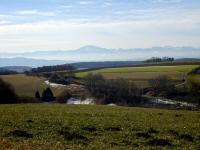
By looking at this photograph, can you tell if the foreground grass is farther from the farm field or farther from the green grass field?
the green grass field

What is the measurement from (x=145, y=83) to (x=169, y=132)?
3595 inches

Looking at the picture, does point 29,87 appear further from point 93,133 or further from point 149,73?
point 93,133

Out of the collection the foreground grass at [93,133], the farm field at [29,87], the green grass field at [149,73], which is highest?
the foreground grass at [93,133]

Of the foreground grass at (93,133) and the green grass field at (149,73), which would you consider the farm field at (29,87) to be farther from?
the foreground grass at (93,133)

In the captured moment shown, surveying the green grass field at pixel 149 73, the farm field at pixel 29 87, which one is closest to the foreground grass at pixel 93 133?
the farm field at pixel 29 87

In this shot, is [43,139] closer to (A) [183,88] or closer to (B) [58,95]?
(B) [58,95]

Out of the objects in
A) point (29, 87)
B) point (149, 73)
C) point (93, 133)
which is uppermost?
point (93, 133)

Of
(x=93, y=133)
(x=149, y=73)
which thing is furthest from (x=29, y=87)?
(x=93, y=133)

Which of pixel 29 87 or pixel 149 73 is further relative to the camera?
pixel 149 73

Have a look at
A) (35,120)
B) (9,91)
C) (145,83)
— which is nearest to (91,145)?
(35,120)

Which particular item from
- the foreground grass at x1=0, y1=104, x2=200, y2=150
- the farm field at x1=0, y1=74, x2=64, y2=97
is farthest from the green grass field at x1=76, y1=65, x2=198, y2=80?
the foreground grass at x1=0, y1=104, x2=200, y2=150

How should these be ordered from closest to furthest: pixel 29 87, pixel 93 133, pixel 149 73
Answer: pixel 93 133 → pixel 29 87 → pixel 149 73

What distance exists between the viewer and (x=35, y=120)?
24.2 metres

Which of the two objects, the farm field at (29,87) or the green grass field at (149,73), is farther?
the green grass field at (149,73)
